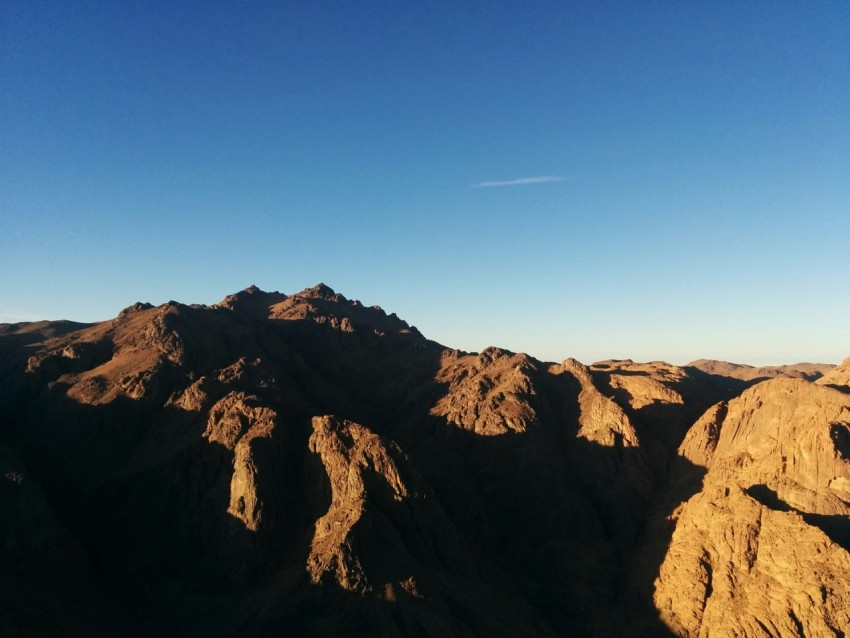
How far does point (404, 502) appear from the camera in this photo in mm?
57500

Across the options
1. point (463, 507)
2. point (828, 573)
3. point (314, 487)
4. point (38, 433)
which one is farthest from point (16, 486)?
point (828, 573)

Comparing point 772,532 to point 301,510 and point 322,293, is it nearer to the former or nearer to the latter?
point 301,510

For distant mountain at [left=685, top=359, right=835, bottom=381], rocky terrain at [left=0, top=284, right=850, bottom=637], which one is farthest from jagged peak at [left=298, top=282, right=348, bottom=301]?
distant mountain at [left=685, top=359, right=835, bottom=381]

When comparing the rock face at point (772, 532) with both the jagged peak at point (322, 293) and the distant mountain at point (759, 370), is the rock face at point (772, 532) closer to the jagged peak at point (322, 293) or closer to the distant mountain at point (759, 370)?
the distant mountain at point (759, 370)

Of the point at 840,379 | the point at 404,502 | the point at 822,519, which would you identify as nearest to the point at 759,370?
the point at 840,379

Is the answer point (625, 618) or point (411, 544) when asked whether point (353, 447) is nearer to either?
point (411, 544)

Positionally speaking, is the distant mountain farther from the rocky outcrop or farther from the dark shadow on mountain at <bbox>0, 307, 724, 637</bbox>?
the dark shadow on mountain at <bbox>0, 307, 724, 637</bbox>

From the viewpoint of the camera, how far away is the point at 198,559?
56125 millimetres

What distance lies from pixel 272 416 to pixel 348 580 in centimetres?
2345

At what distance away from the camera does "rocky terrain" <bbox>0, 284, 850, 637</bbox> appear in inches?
1881

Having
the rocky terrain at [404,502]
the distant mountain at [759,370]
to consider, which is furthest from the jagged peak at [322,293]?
the distant mountain at [759,370]

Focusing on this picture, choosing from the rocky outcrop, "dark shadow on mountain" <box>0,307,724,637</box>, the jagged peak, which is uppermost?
the jagged peak

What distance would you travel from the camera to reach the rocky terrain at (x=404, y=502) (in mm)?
47781

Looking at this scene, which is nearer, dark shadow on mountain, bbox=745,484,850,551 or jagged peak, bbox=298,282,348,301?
dark shadow on mountain, bbox=745,484,850,551
